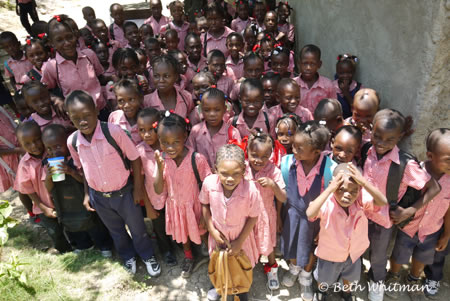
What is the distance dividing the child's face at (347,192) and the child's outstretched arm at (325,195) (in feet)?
0.11

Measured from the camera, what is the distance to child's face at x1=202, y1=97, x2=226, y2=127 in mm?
2746

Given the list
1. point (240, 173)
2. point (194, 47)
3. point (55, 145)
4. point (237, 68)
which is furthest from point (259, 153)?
point (194, 47)

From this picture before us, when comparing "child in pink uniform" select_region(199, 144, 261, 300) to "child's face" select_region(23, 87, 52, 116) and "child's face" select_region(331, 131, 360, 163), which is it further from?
"child's face" select_region(23, 87, 52, 116)

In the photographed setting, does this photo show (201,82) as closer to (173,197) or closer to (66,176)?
(173,197)

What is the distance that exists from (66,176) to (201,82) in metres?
1.58

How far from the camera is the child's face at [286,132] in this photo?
2752 millimetres

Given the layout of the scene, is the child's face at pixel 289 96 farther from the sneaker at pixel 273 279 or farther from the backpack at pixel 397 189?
the sneaker at pixel 273 279

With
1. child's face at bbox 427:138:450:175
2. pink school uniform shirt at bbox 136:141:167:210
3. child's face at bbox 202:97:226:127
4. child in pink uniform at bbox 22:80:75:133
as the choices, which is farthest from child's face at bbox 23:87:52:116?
child's face at bbox 427:138:450:175

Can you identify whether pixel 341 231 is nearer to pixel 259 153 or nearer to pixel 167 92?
pixel 259 153

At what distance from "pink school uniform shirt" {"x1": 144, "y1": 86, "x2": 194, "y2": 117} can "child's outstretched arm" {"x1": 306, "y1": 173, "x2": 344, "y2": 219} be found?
167 cm

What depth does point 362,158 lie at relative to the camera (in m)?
2.54

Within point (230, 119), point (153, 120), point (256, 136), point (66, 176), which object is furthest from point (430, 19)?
point (66, 176)

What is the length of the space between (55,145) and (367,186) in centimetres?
243

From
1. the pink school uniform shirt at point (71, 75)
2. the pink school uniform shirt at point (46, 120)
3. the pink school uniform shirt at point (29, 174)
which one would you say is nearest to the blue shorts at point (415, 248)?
the pink school uniform shirt at point (29, 174)
